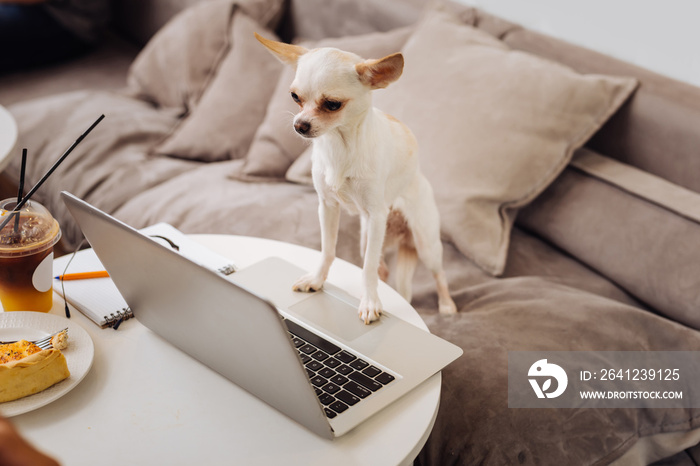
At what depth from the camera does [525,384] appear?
45.7 inches

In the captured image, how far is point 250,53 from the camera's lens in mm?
2148

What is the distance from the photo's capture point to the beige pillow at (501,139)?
5.06ft

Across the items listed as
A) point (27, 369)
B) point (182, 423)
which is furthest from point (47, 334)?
point (182, 423)

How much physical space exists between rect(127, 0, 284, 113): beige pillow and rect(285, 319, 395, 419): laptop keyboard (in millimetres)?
1575

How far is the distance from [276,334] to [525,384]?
67 centimetres

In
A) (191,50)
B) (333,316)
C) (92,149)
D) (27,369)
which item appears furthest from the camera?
(191,50)

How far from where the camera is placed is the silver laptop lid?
2.19 feet

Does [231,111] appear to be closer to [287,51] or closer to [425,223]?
[425,223]

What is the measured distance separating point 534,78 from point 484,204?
337mm

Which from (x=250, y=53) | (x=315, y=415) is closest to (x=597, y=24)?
(x=250, y=53)

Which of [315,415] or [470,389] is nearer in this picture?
[315,415]

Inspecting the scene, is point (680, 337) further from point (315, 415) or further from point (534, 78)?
point (315, 415)

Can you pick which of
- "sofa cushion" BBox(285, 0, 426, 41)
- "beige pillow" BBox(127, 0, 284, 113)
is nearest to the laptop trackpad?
"sofa cushion" BBox(285, 0, 426, 41)

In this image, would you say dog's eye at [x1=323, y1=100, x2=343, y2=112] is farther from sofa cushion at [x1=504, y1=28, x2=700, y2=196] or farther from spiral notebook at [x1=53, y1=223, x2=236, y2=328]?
sofa cushion at [x1=504, y1=28, x2=700, y2=196]
